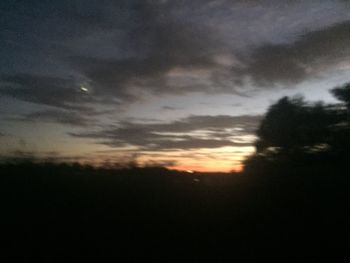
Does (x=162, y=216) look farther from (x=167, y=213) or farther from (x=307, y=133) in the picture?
(x=307, y=133)

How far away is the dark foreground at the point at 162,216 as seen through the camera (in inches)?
379

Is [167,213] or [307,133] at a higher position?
[307,133]

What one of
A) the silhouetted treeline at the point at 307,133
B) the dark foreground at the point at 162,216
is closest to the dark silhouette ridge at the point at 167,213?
the dark foreground at the point at 162,216

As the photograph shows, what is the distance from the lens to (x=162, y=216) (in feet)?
39.7

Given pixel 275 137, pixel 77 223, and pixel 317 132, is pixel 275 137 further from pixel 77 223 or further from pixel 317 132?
pixel 77 223

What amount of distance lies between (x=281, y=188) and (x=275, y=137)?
548 inches

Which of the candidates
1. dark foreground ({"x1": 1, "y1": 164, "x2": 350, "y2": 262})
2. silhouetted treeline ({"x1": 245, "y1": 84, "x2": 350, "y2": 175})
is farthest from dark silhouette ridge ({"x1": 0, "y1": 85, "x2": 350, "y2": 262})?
silhouetted treeline ({"x1": 245, "y1": 84, "x2": 350, "y2": 175})

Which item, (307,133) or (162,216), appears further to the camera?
(307,133)

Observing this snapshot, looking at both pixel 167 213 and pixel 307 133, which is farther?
pixel 307 133

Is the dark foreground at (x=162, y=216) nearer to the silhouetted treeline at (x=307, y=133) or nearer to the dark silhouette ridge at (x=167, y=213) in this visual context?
the dark silhouette ridge at (x=167, y=213)

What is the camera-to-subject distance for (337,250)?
970cm

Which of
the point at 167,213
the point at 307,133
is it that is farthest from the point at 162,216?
the point at 307,133

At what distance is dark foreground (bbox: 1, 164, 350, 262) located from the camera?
9.62 meters

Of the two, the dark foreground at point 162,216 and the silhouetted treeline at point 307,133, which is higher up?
the silhouetted treeline at point 307,133
